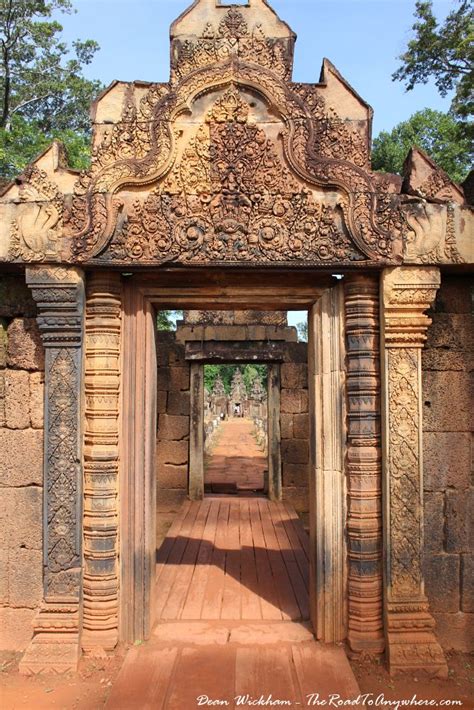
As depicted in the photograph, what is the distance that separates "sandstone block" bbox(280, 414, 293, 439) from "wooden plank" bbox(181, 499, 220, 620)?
7.07 feet

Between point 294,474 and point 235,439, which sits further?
point 235,439

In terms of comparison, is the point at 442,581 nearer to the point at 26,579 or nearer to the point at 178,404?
the point at 26,579

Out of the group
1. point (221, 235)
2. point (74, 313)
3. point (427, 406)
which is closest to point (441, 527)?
point (427, 406)

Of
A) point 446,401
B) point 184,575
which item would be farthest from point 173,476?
point 446,401

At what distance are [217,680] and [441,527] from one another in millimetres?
1890

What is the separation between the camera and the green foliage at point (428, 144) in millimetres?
17031

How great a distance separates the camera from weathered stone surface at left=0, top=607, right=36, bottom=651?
13.0 feet

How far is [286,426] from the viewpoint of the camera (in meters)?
9.91

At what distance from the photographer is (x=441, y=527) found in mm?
4000

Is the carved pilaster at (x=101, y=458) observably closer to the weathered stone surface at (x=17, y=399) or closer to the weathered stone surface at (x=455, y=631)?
the weathered stone surface at (x=17, y=399)

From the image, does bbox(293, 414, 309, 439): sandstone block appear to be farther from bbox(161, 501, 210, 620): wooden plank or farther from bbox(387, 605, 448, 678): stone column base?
bbox(387, 605, 448, 678): stone column base

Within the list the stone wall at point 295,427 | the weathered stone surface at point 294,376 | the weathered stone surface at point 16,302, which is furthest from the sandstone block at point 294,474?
the weathered stone surface at point 16,302

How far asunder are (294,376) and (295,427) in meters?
0.93

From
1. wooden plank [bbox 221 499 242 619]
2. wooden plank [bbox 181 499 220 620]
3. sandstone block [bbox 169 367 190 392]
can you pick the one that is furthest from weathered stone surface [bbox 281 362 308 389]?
wooden plank [bbox 181 499 220 620]
